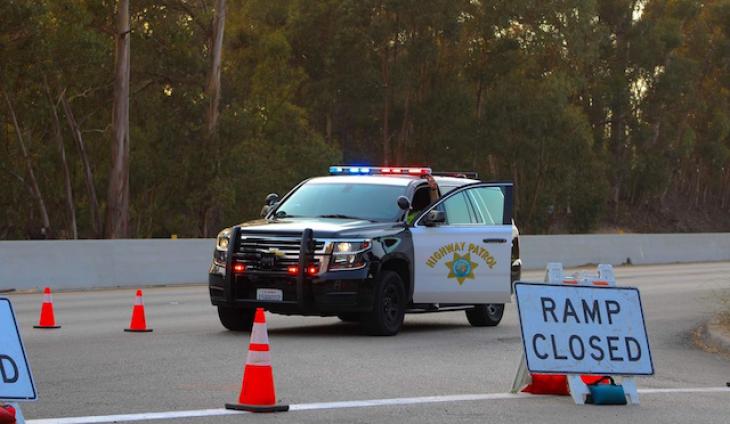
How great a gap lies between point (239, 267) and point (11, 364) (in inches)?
307

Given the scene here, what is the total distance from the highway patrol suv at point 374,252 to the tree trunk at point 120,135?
3001cm

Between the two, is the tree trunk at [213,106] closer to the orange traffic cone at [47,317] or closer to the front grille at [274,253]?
the orange traffic cone at [47,317]

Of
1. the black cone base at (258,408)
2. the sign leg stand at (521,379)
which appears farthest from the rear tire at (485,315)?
the black cone base at (258,408)

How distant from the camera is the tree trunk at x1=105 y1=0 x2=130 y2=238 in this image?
157 ft

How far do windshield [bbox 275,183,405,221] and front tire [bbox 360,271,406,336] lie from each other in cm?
93

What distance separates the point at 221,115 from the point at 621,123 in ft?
115

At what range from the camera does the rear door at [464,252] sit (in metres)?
17.5

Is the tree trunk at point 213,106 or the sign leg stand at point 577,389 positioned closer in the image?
the sign leg stand at point 577,389

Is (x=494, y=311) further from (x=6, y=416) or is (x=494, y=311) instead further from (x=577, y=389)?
(x=6, y=416)

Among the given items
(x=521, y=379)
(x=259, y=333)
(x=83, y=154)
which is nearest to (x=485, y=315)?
(x=521, y=379)

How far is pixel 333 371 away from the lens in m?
13.0

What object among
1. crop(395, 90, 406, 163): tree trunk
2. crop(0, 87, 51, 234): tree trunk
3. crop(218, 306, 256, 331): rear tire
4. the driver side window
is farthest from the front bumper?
crop(395, 90, 406, 163): tree trunk

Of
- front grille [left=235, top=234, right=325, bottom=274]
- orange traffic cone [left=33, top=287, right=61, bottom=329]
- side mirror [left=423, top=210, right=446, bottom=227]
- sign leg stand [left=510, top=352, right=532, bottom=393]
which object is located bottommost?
orange traffic cone [left=33, top=287, right=61, bottom=329]

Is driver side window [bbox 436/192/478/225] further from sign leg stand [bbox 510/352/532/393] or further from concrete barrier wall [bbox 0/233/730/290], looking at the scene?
concrete barrier wall [bbox 0/233/730/290]
